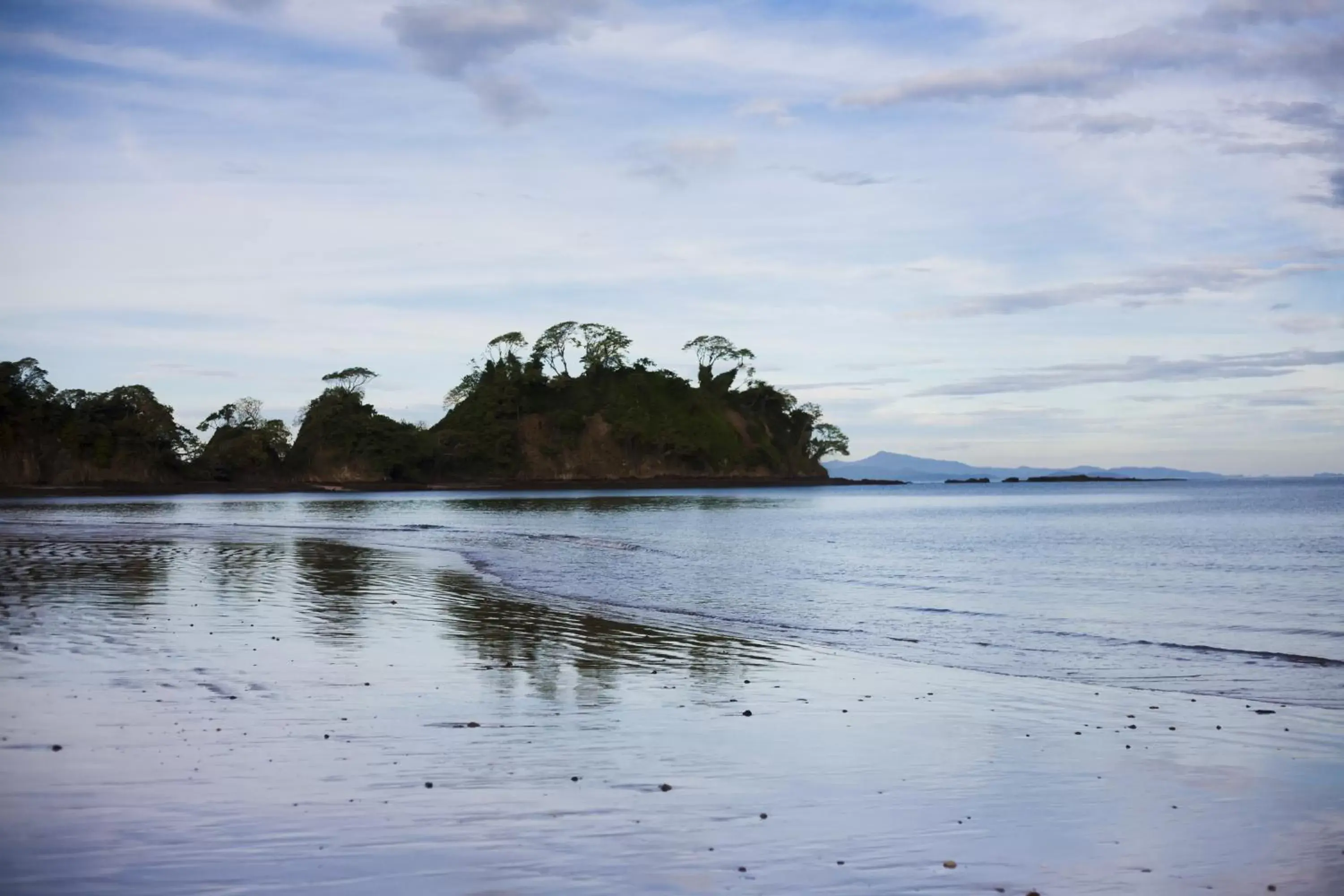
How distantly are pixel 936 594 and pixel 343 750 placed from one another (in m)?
19.9

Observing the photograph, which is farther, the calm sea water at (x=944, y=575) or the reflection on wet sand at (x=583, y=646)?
the calm sea water at (x=944, y=575)

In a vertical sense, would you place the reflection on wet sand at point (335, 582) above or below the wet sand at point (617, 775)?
below

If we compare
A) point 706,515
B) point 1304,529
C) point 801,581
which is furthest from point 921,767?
point 706,515

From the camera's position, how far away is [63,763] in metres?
7.95

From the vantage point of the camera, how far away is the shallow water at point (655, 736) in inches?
244

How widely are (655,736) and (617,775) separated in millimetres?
1506

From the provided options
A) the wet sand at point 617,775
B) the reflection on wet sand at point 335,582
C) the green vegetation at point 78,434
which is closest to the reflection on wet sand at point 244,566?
the reflection on wet sand at point 335,582

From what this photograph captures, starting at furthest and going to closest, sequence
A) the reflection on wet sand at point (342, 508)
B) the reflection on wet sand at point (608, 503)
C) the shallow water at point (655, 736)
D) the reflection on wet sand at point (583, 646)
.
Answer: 1. the reflection on wet sand at point (608, 503)
2. the reflection on wet sand at point (342, 508)
3. the reflection on wet sand at point (583, 646)
4. the shallow water at point (655, 736)

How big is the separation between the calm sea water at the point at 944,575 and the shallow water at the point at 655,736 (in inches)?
8.0

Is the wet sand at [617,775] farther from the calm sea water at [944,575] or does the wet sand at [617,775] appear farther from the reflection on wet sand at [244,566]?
the reflection on wet sand at [244,566]

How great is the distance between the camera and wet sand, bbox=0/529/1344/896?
6.05 metres

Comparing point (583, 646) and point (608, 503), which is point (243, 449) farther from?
point (583, 646)

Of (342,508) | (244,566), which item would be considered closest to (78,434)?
(342,508)

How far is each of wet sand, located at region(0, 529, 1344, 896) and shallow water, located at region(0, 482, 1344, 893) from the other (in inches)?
1.5
